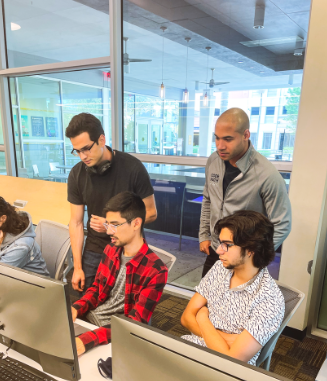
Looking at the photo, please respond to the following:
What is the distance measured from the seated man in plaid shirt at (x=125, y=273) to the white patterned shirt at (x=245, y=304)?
25 cm

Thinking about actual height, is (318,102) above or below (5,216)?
above

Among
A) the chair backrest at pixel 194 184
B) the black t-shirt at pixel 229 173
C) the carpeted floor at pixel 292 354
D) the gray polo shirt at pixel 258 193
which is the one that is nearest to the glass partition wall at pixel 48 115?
the chair backrest at pixel 194 184

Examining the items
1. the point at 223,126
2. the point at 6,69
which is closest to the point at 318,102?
the point at 223,126

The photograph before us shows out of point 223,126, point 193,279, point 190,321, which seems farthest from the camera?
point 193,279

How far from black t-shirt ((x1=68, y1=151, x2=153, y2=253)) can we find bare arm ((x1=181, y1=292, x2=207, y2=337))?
64cm

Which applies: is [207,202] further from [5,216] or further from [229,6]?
[229,6]

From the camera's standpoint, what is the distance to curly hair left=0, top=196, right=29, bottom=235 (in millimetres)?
1754

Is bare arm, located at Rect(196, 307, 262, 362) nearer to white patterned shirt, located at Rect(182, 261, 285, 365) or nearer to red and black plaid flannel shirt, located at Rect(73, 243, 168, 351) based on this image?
white patterned shirt, located at Rect(182, 261, 285, 365)

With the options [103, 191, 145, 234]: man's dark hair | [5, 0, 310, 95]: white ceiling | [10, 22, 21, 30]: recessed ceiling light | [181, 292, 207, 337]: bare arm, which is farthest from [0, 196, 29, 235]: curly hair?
[10, 22, 21, 30]: recessed ceiling light

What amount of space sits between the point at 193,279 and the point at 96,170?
75.7 inches

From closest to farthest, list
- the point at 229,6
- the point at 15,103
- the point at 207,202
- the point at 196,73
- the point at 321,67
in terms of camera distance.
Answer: the point at 321,67 → the point at 207,202 → the point at 229,6 → the point at 196,73 → the point at 15,103

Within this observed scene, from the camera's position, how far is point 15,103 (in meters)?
3.91

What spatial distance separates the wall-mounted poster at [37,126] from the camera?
3.76 metres

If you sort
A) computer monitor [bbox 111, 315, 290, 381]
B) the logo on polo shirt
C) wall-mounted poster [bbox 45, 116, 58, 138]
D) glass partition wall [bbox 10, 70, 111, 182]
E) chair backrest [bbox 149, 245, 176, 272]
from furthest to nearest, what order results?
wall-mounted poster [bbox 45, 116, 58, 138], glass partition wall [bbox 10, 70, 111, 182], the logo on polo shirt, chair backrest [bbox 149, 245, 176, 272], computer monitor [bbox 111, 315, 290, 381]
